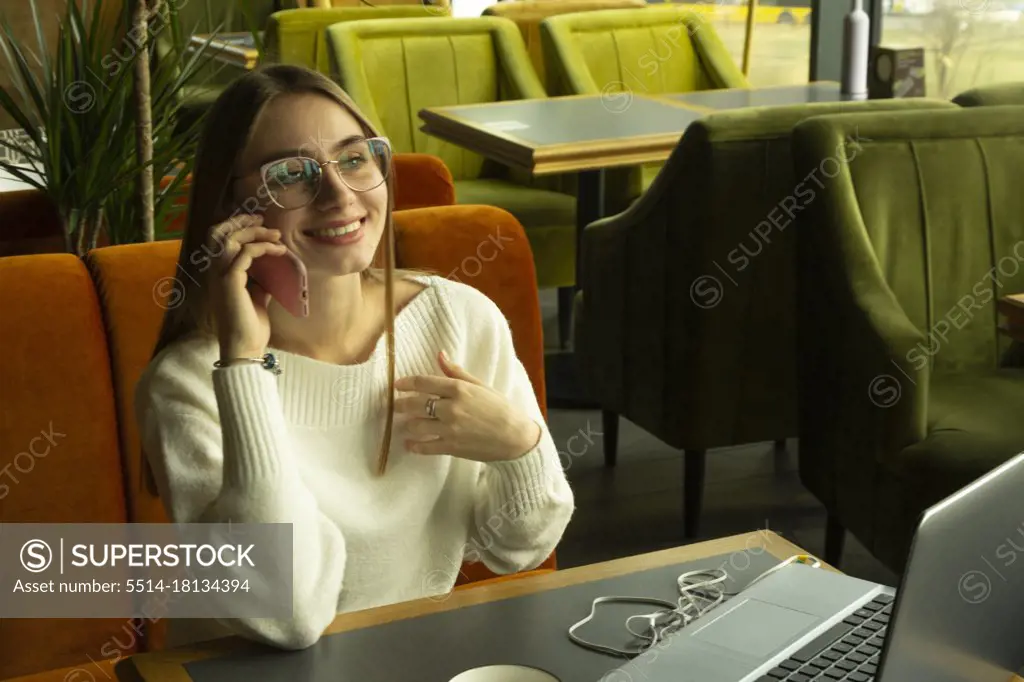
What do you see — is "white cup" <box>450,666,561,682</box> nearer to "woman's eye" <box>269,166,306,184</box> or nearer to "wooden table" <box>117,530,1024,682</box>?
"wooden table" <box>117,530,1024,682</box>

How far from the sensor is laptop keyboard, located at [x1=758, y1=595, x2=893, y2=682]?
105 centimetres

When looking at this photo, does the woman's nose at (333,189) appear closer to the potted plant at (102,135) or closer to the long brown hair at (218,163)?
the long brown hair at (218,163)

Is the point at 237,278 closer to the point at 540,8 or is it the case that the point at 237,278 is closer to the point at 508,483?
the point at 508,483

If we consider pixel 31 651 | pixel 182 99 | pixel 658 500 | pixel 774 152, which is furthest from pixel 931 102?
pixel 31 651

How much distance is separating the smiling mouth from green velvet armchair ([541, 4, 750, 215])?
3008 mm

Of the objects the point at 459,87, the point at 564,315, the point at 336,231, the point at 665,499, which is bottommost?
the point at 665,499

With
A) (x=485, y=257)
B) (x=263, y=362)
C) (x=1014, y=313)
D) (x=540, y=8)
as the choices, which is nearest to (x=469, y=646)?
(x=263, y=362)

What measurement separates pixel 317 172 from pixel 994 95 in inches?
85.8

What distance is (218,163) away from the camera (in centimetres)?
113

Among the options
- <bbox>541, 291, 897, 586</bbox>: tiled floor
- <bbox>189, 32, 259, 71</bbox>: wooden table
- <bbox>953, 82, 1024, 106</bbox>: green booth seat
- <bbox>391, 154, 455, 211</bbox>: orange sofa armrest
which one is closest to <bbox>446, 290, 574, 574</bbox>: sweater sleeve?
<bbox>391, 154, 455, 211</bbox>: orange sofa armrest

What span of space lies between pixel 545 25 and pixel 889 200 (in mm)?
1907

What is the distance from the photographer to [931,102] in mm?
2656

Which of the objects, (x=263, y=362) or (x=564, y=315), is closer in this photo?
(x=263, y=362)

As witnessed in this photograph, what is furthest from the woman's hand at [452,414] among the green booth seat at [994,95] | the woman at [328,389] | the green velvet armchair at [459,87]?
the green velvet armchair at [459,87]
